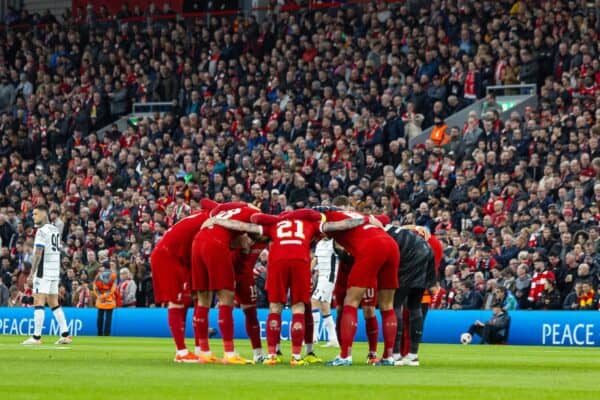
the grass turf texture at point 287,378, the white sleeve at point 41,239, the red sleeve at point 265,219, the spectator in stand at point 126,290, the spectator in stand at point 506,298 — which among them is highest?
the red sleeve at point 265,219

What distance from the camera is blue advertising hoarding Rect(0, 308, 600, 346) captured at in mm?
28109

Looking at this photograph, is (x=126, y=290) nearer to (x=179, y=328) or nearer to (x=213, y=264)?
(x=179, y=328)

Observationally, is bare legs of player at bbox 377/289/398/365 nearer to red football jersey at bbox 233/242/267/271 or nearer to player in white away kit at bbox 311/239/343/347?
red football jersey at bbox 233/242/267/271

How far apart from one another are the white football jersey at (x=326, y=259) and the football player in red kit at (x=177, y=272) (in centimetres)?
798

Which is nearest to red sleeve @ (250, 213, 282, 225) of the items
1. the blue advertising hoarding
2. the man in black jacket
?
the blue advertising hoarding

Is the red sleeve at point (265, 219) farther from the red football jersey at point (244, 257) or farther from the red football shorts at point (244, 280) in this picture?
the red football shorts at point (244, 280)

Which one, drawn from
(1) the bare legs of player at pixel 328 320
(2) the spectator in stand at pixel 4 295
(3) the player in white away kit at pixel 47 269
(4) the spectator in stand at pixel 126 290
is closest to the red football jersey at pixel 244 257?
(1) the bare legs of player at pixel 328 320

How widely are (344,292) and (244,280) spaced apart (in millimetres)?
1446

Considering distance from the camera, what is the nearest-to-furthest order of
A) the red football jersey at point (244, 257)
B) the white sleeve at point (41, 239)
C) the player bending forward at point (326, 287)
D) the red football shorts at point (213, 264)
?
the red football shorts at point (213, 264)
the red football jersey at point (244, 257)
the white sleeve at point (41, 239)
the player bending forward at point (326, 287)

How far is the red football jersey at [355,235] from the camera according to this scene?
Answer: 57.9 ft

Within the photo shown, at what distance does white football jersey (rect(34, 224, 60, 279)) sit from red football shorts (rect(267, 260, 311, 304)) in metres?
9.64

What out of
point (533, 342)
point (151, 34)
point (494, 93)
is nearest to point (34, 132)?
point (151, 34)

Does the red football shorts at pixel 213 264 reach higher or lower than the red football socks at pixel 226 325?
higher

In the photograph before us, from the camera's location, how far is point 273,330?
707 inches
